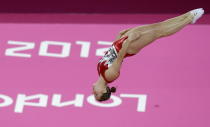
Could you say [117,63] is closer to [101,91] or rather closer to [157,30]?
[101,91]

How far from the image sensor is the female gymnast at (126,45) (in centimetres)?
574

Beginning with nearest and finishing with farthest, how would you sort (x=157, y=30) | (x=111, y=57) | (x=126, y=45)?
(x=126, y=45) → (x=111, y=57) → (x=157, y=30)

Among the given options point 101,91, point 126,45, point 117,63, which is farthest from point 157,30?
point 101,91

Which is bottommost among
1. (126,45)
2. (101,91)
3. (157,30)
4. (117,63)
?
(101,91)

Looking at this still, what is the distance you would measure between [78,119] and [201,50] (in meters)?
1.71

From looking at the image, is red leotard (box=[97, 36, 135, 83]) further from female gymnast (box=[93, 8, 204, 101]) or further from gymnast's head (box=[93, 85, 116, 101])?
gymnast's head (box=[93, 85, 116, 101])

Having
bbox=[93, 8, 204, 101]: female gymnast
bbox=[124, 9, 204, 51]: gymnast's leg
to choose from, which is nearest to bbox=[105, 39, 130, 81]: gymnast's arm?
bbox=[93, 8, 204, 101]: female gymnast

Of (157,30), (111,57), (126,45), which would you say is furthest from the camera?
(157,30)

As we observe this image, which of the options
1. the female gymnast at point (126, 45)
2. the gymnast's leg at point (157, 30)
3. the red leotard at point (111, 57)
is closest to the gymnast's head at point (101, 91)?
the female gymnast at point (126, 45)

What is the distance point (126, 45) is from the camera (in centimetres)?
570

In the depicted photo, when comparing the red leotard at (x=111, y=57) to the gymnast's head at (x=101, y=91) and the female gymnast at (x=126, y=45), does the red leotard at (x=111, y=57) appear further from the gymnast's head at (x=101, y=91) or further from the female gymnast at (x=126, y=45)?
the gymnast's head at (x=101, y=91)

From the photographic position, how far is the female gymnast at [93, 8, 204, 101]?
18.8ft
